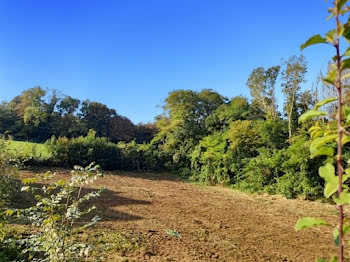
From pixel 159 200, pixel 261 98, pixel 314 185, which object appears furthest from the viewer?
pixel 261 98

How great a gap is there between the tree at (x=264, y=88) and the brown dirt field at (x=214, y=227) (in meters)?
5.63

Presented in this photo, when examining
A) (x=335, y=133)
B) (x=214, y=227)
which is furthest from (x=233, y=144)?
(x=335, y=133)

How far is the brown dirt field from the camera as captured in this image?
12.0 ft

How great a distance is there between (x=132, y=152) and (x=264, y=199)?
818 centimetres

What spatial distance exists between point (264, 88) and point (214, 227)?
9.35 m

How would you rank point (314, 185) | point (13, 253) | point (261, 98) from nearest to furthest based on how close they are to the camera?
point (13, 253) → point (314, 185) → point (261, 98)

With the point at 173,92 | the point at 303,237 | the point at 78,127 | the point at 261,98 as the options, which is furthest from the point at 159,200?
the point at 78,127

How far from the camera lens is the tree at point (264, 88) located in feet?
40.2

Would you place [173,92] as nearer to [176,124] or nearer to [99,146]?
[176,124]

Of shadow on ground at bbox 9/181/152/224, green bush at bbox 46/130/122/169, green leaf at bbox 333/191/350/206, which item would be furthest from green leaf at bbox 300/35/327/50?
green bush at bbox 46/130/122/169

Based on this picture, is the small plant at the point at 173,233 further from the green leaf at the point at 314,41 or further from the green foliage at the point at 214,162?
the green foliage at the point at 214,162

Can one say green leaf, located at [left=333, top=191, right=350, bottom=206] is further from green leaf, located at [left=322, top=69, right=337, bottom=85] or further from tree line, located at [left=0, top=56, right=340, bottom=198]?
tree line, located at [left=0, top=56, right=340, bottom=198]

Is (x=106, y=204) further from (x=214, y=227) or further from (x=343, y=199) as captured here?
(x=343, y=199)

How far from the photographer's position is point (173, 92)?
15.7 metres
